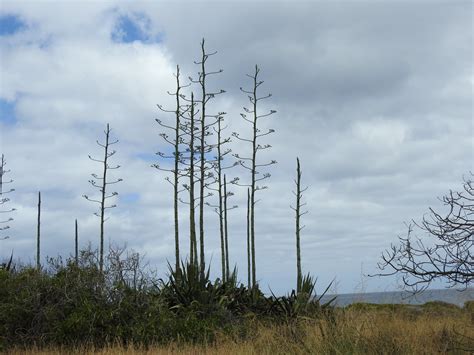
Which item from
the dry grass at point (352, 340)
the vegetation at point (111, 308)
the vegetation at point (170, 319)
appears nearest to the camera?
the dry grass at point (352, 340)

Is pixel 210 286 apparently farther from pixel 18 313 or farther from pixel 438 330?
pixel 438 330

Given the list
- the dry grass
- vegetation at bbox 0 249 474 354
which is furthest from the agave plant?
the dry grass

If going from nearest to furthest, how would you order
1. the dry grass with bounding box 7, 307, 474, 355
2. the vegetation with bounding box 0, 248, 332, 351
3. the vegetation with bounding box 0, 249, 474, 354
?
the dry grass with bounding box 7, 307, 474, 355
the vegetation with bounding box 0, 249, 474, 354
the vegetation with bounding box 0, 248, 332, 351

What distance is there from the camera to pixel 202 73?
91.3ft

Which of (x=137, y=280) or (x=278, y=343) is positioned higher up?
(x=137, y=280)

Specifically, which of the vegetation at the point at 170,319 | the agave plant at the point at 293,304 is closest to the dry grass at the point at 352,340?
the vegetation at the point at 170,319

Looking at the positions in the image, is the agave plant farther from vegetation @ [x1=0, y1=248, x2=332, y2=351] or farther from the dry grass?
the dry grass

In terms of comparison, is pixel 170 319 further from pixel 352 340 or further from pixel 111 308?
pixel 352 340

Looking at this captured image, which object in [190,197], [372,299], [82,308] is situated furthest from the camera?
[190,197]

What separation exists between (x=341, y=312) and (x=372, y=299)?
120 centimetres

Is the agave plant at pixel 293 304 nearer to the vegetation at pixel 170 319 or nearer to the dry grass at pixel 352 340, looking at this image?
the vegetation at pixel 170 319

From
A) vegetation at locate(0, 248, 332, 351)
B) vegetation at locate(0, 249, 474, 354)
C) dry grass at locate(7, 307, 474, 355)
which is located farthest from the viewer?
vegetation at locate(0, 248, 332, 351)

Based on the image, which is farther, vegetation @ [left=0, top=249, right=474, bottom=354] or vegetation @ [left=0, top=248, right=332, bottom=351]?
vegetation @ [left=0, top=248, right=332, bottom=351]

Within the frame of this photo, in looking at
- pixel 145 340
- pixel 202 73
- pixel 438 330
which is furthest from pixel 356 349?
pixel 202 73
